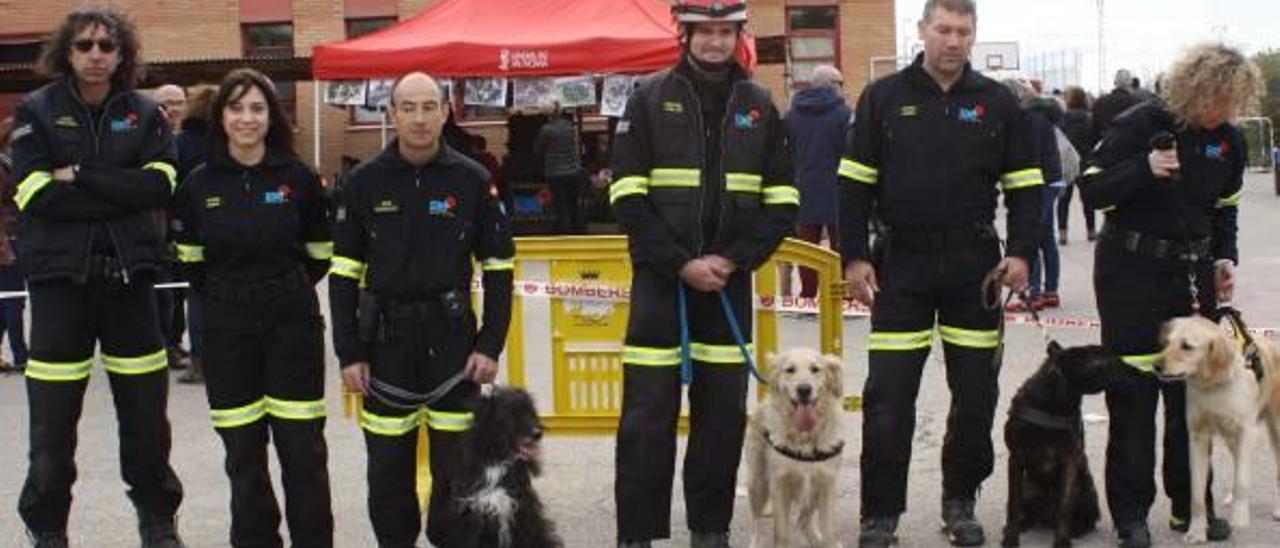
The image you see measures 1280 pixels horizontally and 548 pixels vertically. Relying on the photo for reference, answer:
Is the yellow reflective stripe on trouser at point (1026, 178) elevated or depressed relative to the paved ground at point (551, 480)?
elevated

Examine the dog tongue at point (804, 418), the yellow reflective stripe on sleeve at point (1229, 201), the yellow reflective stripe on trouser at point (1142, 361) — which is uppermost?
the yellow reflective stripe on sleeve at point (1229, 201)

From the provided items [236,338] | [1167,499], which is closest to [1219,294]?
[1167,499]

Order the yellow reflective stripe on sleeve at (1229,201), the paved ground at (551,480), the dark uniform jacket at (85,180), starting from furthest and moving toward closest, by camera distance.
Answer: the paved ground at (551,480) < the yellow reflective stripe on sleeve at (1229,201) < the dark uniform jacket at (85,180)

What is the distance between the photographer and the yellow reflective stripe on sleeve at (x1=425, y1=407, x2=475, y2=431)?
17.4ft

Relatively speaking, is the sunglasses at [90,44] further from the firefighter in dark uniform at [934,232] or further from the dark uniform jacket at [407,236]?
the firefighter in dark uniform at [934,232]

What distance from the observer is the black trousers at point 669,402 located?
18.2ft

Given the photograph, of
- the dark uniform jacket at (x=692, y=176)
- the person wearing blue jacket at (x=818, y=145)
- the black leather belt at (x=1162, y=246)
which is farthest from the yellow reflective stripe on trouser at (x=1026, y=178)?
the person wearing blue jacket at (x=818, y=145)

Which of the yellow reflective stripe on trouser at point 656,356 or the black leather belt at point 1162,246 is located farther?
the black leather belt at point 1162,246

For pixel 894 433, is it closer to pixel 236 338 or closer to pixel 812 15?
pixel 236 338

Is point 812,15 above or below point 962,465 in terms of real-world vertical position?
above

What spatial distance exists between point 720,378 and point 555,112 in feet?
40.5

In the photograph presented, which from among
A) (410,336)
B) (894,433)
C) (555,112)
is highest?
(555,112)

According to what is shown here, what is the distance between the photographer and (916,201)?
5625mm

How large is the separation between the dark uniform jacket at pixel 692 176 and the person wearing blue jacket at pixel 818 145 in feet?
22.4
